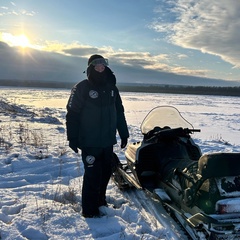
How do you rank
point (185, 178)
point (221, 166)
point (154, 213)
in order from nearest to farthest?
point (221, 166) < point (185, 178) < point (154, 213)

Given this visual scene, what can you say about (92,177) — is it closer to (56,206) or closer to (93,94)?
(56,206)

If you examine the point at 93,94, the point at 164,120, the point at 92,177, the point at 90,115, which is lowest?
the point at 92,177

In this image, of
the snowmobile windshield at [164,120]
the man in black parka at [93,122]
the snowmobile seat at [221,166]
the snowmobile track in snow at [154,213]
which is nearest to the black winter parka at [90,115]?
the man in black parka at [93,122]

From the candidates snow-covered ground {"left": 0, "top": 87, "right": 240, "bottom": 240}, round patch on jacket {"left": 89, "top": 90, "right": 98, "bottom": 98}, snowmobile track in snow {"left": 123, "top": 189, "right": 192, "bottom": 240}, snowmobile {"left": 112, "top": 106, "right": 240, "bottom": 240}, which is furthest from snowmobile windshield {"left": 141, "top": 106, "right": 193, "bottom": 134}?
round patch on jacket {"left": 89, "top": 90, "right": 98, "bottom": 98}

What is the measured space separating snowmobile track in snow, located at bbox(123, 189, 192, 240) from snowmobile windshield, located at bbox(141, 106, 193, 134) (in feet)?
3.20

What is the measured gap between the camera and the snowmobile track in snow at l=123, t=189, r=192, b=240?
11.0 feet

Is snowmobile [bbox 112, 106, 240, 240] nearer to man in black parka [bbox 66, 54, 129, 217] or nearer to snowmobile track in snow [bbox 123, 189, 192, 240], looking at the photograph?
snowmobile track in snow [bbox 123, 189, 192, 240]

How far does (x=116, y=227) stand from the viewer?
341 cm

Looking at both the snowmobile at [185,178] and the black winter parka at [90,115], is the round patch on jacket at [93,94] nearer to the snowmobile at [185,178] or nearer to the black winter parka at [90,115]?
the black winter parka at [90,115]

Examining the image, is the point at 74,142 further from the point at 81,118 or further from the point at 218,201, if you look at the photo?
→ the point at 218,201

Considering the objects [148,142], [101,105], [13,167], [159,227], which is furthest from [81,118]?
[13,167]

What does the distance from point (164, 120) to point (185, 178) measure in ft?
5.72

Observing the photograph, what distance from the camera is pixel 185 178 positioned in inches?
130

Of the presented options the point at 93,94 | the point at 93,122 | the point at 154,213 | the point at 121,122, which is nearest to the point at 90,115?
the point at 93,122
